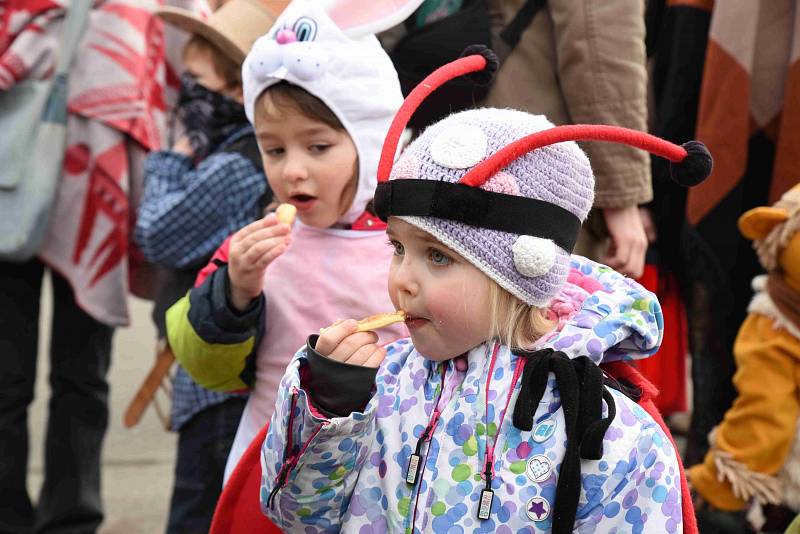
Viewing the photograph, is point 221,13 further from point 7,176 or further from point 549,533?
point 549,533

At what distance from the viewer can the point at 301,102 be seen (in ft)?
7.91

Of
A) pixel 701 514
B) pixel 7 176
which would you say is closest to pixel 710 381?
pixel 701 514

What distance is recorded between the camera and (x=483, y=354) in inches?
72.3

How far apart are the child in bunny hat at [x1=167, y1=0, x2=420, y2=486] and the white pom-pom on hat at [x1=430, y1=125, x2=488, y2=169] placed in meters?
0.62

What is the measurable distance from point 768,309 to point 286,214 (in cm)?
143

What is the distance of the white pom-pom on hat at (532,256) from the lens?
1.74 m

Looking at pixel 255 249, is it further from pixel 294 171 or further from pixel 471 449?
pixel 471 449

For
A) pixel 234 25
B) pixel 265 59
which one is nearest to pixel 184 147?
pixel 234 25

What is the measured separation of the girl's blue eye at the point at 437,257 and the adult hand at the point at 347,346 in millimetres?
171

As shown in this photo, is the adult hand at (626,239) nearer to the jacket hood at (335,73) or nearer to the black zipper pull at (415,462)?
the jacket hood at (335,73)

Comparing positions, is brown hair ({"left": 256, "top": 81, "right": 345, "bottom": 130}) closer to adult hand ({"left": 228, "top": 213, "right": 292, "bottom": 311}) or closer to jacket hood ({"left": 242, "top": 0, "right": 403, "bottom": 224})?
jacket hood ({"left": 242, "top": 0, "right": 403, "bottom": 224})

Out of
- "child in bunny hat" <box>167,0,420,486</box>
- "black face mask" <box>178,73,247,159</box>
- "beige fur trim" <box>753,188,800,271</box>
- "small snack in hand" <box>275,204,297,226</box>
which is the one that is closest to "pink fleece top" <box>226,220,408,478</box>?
"child in bunny hat" <box>167,0,420,486</box>

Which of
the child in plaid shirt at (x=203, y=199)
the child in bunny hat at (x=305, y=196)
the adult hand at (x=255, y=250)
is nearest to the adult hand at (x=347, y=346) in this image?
the adult hand at (x=255, y=250)

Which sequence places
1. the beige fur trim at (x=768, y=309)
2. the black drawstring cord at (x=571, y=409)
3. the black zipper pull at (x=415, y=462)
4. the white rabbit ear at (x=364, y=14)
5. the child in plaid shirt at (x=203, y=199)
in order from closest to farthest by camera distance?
1. the black drawstring cord at (x=571, y=409)
2. the black zipper pull at (x=415, y=462)
3. the white rabbit ear at (x=364, y=14)
4. the child in plaid shirt at (x=203, y=199)
5. the beige fur trim at (x=768, y=309)
